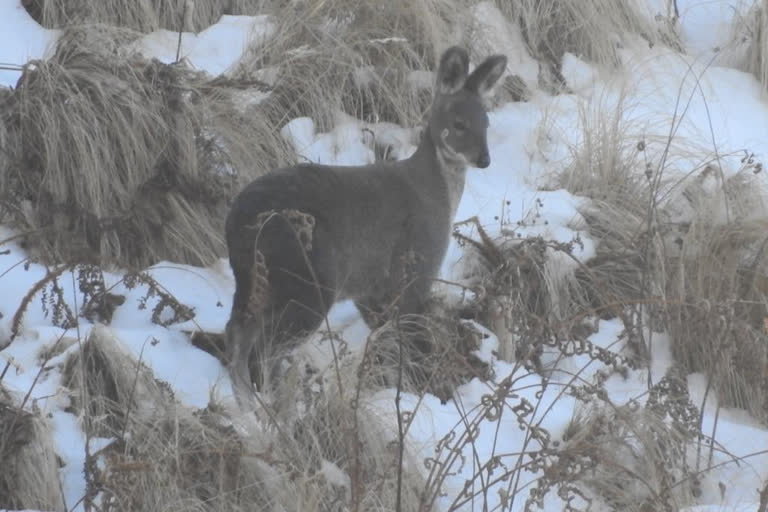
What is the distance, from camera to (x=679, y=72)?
317 inches

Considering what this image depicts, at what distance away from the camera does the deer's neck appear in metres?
5.98

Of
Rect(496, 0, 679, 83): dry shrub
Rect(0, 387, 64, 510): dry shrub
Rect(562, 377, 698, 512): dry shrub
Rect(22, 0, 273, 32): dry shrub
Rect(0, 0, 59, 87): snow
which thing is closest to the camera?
Rect(0, 387, 64, 510): dry shrub

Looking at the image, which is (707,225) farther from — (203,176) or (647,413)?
(203,176)

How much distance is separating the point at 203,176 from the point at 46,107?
76cm

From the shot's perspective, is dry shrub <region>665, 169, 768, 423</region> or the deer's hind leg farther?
dry shrub <region>665, 169, 768, 423</region>

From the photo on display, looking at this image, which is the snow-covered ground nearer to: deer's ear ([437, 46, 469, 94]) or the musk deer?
the musk deer

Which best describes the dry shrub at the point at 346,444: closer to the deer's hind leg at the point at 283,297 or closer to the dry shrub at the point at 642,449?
the deer's hind leg at the point at 283,297

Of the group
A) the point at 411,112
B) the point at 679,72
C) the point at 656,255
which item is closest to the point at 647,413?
the point at 656,255

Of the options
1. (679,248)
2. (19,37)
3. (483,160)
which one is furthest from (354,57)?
(679,248)

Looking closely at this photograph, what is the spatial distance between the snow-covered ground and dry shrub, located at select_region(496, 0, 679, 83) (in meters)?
0.09

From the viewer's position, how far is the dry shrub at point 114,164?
6.07m

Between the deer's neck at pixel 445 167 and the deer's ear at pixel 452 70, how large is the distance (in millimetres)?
284

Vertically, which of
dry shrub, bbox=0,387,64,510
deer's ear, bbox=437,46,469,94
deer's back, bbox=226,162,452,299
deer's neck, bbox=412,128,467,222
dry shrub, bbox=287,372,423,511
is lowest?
dry shrub, bbox=0,387,64,510

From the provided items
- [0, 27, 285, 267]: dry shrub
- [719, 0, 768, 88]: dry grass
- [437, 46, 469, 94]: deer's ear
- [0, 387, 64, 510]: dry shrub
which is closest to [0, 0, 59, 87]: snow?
[0, 27, 285, 267]: dry shrub
